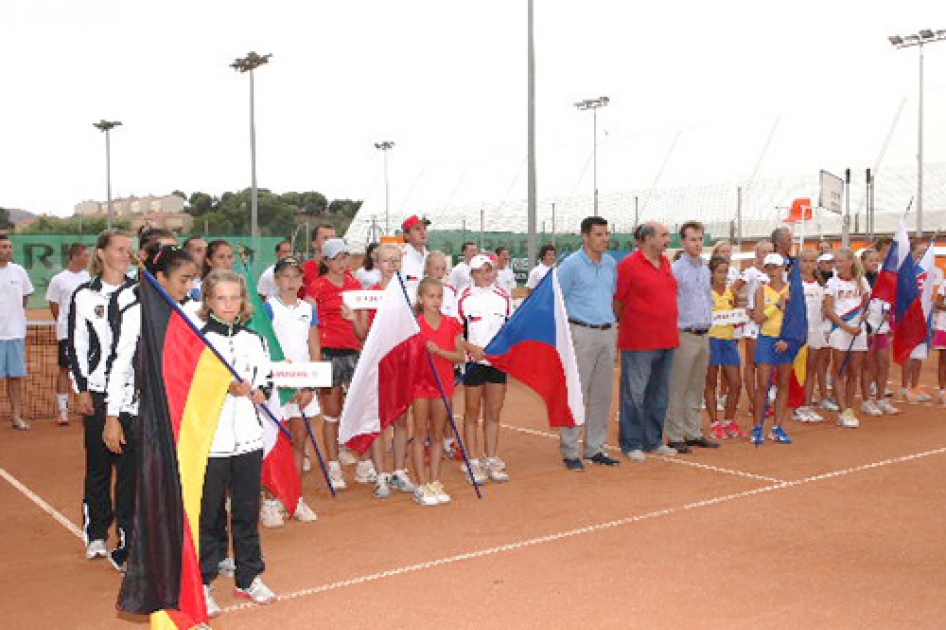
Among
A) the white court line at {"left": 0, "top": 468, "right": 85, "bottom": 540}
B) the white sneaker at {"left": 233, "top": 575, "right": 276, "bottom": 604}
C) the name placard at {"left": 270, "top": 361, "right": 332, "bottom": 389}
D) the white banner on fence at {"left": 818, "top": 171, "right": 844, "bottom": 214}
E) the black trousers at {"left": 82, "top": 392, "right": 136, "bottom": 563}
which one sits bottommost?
the white court line at {"left": 0, "top": 468, "right": 85, "bottom": 540}

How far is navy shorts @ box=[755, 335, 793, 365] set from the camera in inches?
384

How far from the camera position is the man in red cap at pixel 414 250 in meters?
9.05

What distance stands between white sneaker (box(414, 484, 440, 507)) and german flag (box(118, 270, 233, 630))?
2.86 metres

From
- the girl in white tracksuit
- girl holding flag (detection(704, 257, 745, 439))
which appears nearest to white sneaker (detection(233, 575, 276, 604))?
the girl in white tracksuit

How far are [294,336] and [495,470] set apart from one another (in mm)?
2131

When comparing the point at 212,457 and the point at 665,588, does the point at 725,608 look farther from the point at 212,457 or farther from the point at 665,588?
the point at 212,457

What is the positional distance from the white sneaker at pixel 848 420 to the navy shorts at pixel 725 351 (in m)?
1.45

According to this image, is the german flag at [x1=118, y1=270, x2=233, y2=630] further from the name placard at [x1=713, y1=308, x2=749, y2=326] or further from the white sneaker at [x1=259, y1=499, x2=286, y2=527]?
the name placard at [x1=713, y1=308, x2=749, y2=326]

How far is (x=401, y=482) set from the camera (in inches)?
309

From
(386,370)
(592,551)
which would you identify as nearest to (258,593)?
(592,551)

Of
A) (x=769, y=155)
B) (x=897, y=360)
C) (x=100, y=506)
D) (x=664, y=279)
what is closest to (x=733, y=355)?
(x=664, y=279)

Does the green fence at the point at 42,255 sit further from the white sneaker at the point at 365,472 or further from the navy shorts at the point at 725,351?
the white sneaker at the point at 365,472

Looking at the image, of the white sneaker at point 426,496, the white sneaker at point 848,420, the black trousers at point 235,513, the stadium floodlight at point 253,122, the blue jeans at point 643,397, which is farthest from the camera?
the stadium floodlight at point 253,122

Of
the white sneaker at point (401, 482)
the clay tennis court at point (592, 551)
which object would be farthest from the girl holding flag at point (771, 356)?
the white sneaker at point (401, 482)
